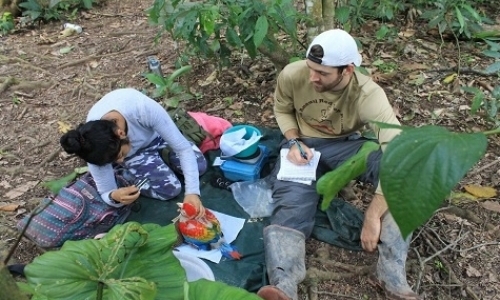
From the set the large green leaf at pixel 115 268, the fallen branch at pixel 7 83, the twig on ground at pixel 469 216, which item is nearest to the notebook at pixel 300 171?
the twig on ground at pixel 469 216

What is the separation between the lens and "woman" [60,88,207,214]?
2486mm

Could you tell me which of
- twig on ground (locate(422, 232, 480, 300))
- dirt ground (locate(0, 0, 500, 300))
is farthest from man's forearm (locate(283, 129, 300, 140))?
twig on ground (locate(422, 232, 480, 300))

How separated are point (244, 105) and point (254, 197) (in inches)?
41.6

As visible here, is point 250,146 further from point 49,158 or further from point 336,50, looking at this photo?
point 49,158

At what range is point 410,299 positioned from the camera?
2439 mm

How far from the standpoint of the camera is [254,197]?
310 centimetres

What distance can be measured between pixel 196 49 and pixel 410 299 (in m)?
2.38

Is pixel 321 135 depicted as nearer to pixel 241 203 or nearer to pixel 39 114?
pixel 241 203

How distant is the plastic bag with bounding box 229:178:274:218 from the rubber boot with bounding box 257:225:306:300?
303mm

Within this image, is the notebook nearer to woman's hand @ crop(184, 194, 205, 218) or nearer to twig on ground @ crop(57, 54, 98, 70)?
woman's hand @ crop(184, 194, 205, 218)

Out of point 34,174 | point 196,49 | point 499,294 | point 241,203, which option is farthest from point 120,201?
point 499,294

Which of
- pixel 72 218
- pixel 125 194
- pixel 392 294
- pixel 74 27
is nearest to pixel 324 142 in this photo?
pixel 392 294

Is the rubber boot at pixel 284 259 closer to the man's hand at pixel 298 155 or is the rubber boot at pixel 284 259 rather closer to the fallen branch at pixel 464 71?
the man's hand at pixel 298 155

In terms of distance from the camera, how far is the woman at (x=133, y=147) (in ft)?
8.16
